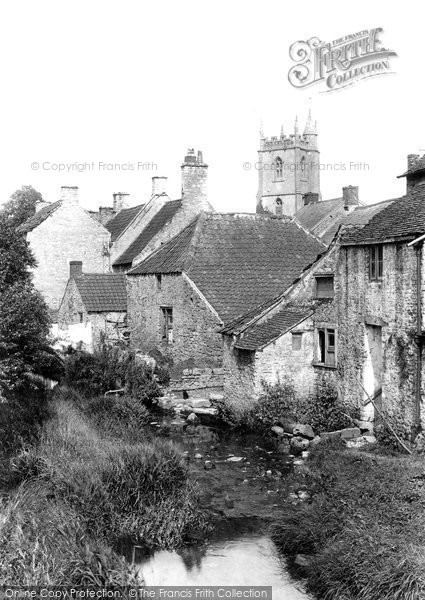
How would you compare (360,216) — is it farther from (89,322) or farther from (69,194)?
(89,322)

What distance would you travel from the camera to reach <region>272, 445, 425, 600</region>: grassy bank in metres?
9.67

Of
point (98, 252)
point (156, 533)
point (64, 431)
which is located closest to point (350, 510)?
point (156, 533)

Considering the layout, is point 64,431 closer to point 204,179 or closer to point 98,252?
point 204,179

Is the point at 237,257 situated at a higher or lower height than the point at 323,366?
higher

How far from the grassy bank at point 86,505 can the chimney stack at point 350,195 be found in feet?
124

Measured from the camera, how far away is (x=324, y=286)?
863 inches

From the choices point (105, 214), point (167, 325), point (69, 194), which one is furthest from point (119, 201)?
point (167, 325)

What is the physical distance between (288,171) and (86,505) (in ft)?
303

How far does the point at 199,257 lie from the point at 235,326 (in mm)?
5694

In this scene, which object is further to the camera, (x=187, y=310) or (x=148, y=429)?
(x=187, y=310)

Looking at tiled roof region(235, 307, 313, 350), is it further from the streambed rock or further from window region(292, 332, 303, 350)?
the streambed rock

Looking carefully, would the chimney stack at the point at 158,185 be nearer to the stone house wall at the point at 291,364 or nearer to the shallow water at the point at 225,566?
the stone house wall at the point at 291,364

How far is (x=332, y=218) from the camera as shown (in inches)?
1971

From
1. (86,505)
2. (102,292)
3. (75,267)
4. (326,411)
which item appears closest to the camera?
(86,505)
